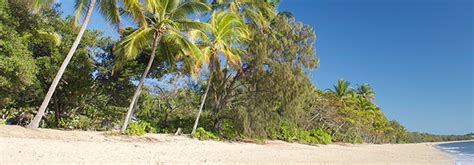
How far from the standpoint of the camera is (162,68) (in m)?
16.9

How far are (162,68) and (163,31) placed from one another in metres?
3.85

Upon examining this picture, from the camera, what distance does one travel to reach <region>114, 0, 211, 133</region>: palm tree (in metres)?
12.7

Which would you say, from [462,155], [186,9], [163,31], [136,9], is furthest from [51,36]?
[462,155]

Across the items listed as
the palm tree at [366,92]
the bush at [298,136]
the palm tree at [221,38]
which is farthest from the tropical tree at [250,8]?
the palm tree at [366,92]

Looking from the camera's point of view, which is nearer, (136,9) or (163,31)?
(136,9)

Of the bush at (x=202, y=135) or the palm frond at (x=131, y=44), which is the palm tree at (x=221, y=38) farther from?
the palm frond at (x=131, y=44)

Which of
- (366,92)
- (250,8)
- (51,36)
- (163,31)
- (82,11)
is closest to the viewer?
(82,11)

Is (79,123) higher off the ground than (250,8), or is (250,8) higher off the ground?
(250,8)

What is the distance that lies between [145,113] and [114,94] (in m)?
2.53

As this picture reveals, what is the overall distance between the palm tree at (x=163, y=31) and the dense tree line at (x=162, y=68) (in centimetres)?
5

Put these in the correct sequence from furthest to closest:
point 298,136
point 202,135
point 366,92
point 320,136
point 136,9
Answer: point 366,92 → point 320,136 → point 298,136 → point 202,135 → point 136,9

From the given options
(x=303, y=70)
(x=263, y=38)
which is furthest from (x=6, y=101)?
(x=303, y=70)

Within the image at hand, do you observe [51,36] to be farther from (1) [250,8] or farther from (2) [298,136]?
(2) [298,136]

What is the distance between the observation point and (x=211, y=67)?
53.7 ft
